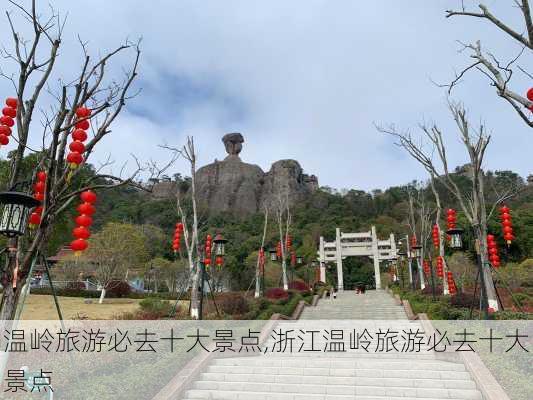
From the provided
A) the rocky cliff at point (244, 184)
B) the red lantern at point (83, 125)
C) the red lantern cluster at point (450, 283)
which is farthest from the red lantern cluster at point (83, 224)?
the rocky cliff at point (244, 184)

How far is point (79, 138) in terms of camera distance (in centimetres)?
471

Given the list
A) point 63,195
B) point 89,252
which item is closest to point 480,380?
point 63,195

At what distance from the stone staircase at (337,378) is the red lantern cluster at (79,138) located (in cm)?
393

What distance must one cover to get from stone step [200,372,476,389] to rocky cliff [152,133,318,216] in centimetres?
4567

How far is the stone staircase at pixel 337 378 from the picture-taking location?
5.92 metres

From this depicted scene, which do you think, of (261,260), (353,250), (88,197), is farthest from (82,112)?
(353,250)

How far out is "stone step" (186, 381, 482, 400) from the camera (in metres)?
5.79

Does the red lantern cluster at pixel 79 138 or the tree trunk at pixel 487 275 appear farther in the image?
the tree trunk at pixel 487 275

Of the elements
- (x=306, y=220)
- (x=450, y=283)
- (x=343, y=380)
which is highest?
(x=306, y=220)

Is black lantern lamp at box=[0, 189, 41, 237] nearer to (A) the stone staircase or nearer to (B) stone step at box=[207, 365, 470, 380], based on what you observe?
(A) the stone staircase

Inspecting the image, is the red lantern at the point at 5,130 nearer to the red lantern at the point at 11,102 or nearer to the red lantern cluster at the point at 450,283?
the red lantern at the point at 11,102

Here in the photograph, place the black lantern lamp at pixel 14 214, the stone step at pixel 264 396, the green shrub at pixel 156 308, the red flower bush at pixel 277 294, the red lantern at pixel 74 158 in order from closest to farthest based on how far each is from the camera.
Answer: the black lantern lamp at pixel 14 214, the red lantern at pixel 74 158, the stone step at pixel 264 396, the green shrub at pixel 156 308, the red flower bush at pixel 277 294

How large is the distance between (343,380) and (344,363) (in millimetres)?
664

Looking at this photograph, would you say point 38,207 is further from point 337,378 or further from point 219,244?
point 219,244
